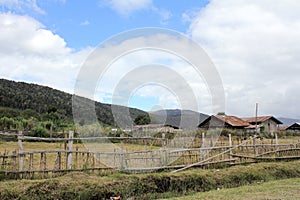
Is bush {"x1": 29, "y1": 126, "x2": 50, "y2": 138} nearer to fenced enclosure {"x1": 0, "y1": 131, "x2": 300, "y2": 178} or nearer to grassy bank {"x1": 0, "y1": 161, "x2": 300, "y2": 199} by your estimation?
fenced enclosure {"x1": 0, "y1": 131, "x2": 300, "y2": 178}

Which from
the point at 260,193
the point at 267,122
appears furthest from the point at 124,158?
the point at 267,122

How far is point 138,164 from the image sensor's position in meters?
10.3

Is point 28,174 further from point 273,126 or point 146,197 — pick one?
point 273,126

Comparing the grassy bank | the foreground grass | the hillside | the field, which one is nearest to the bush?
the field

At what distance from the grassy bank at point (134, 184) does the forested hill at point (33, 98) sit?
1331 inches

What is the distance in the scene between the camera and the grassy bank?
20.2ft

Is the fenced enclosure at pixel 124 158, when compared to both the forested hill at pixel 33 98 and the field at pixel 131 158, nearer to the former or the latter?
the field at pixel 131 158

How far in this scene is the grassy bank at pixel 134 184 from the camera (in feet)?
20.2

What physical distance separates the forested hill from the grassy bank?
33.8m

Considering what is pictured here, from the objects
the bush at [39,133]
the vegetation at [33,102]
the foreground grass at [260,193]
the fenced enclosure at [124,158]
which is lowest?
the foreground grass at [260,193]

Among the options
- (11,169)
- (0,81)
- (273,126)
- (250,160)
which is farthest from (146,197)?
(0,81)

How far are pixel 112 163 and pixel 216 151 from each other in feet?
13.1

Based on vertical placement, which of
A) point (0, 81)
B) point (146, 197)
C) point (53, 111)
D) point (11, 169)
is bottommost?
point (146, 197)

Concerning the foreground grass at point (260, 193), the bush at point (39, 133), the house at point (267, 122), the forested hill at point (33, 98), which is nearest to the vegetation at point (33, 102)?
the forested hill at point (33, 98)
